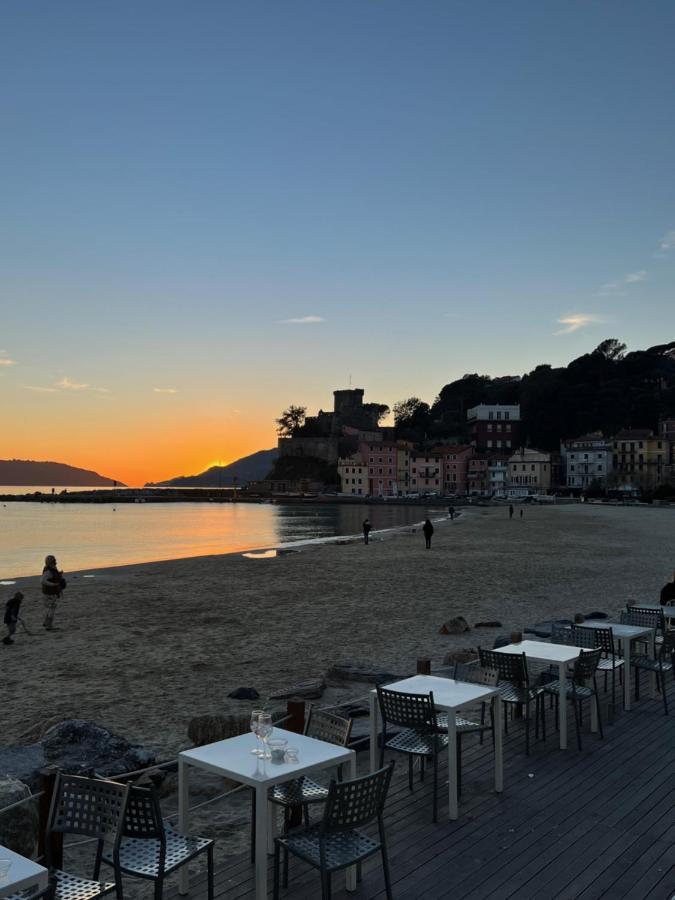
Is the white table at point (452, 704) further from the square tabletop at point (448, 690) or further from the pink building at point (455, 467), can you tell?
the pink building at point (455, 467)

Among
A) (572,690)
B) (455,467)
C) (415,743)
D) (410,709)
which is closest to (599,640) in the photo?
(572,690)

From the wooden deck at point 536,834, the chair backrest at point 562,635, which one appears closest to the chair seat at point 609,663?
the chair backrest at point 562,635

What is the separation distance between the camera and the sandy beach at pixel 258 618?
985 cm

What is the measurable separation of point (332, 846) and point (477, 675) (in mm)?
2535

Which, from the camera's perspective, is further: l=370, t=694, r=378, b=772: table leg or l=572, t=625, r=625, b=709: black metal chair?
l=572, t=625, r=625, b=709: black metal chair

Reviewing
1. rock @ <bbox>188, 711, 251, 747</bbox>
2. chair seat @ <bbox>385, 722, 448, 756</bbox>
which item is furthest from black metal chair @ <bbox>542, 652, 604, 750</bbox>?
rock @ <bbox>188, 711, 251, 747</bbox>

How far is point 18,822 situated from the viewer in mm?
4703

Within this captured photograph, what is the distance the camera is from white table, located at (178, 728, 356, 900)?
12.7 feet

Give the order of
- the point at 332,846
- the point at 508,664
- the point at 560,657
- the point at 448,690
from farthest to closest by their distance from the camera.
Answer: the point at 560,657, the point at 508,664, the point at 448,690, the point at 332,846

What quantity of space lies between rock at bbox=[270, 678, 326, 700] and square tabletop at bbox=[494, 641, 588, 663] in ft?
9.91

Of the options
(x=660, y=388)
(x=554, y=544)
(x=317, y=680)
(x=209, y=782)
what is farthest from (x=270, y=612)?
(x=660, y=388)

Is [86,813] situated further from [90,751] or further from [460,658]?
[460,658]

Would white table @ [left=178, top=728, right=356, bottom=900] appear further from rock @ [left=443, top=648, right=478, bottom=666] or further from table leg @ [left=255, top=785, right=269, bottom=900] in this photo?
rock @ [left=443, top=648, right=478, bottom=666]

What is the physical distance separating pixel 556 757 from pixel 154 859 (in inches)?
148
